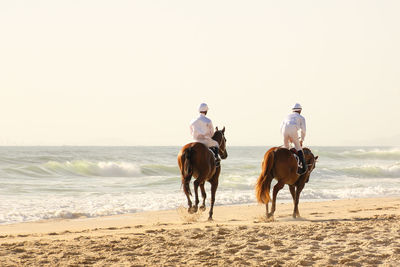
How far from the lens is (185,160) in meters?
11.4

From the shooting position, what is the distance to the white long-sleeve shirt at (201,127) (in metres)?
12.0

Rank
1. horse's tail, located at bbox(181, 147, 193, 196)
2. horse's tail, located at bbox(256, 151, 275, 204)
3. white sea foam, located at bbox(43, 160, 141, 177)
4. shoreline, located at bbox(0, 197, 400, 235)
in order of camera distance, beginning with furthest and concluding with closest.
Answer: white sea foam, located at bbox(43, 160, 141, 177)
horse's tail, located at bbox(181, 147, 193, 196)
shoreline, located at bbox(0, 197, 400, 235)
horse's tail, located at bbox(256, 151, 275, 204)

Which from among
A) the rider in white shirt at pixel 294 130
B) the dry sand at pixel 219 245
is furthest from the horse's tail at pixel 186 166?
the rider in white shirt at pixel 294 130

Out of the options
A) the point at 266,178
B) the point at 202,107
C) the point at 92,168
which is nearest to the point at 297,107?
the point at 266,178

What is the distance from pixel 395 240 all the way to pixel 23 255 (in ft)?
17.2

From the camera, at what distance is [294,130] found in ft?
37.2

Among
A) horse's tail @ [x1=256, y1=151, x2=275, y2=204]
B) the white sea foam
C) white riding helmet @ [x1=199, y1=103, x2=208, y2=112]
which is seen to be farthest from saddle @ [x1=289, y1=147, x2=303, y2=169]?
the white sea foam

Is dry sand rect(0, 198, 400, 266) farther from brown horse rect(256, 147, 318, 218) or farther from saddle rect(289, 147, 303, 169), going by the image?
saddle rect(289, 147, 303, 169)

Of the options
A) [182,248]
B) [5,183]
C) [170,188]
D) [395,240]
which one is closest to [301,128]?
[395,240]

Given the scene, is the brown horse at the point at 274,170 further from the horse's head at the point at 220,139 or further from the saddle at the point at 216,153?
the horse's head at the point at 220,139

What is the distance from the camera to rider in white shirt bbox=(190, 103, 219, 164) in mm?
12023

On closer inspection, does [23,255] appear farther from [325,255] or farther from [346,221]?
[346,221]

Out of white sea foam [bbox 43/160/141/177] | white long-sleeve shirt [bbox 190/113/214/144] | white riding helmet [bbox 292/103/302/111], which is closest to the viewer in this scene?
white riding helmet [bbox 292/103/302/111]

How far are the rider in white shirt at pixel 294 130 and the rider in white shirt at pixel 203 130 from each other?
158cm
